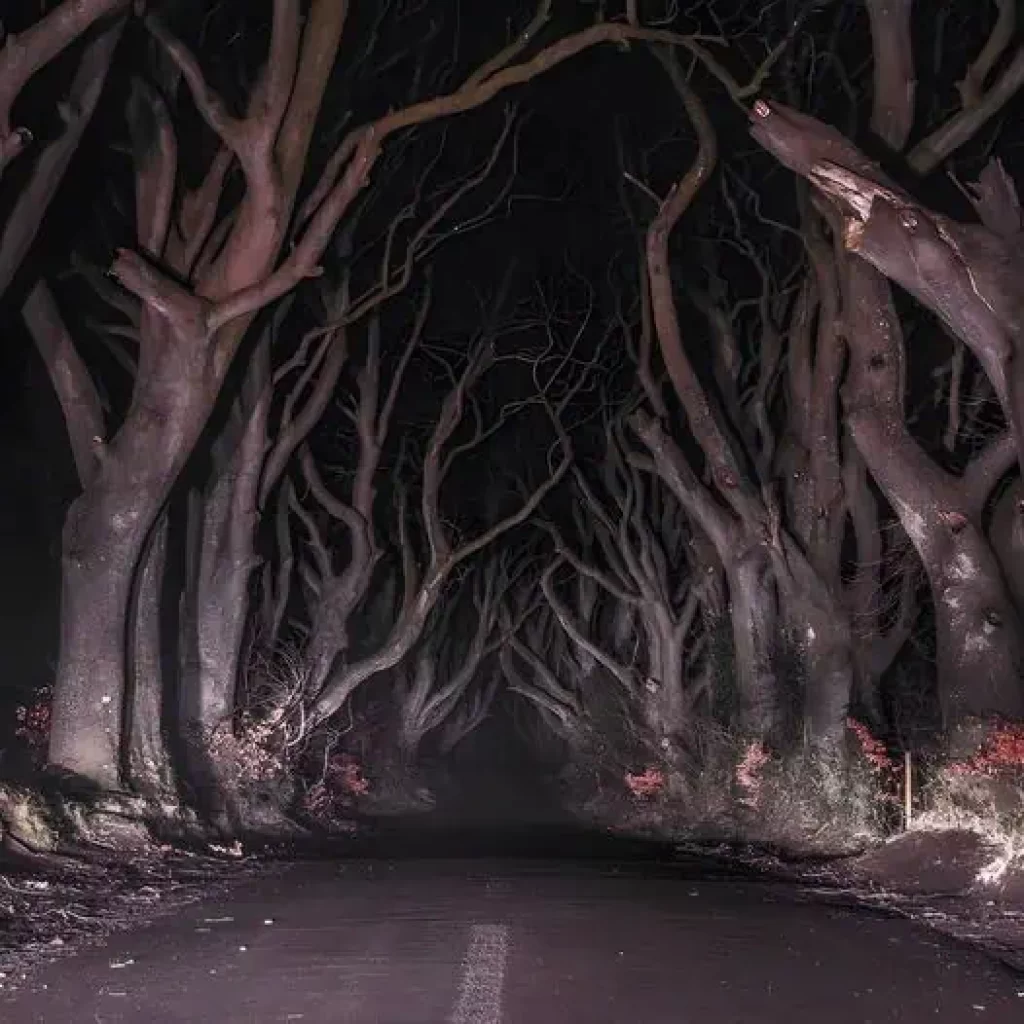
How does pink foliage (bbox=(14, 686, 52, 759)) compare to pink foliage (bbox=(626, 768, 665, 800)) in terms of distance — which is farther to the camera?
pink foliage (bbox=(626, 768, 665, 800))

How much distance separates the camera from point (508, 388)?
96.9ft

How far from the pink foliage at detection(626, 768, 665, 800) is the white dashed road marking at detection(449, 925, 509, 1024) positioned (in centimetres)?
1649

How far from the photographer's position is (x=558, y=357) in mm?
27438

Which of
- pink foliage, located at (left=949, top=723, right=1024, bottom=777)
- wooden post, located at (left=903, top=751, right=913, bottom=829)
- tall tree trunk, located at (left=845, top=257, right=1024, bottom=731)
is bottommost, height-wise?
wooden post, located at (left=903, top=751, right=913, bottom=829)

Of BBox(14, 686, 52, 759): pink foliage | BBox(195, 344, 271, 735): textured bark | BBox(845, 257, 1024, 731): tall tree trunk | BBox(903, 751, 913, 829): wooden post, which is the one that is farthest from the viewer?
BBox(195, 344, 271, 735): textured bark

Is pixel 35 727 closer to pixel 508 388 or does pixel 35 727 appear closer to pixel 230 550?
pixel 230 550

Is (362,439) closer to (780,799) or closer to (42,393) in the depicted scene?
(42,393)

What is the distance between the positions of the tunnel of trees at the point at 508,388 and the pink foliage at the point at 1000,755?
0.21 feet

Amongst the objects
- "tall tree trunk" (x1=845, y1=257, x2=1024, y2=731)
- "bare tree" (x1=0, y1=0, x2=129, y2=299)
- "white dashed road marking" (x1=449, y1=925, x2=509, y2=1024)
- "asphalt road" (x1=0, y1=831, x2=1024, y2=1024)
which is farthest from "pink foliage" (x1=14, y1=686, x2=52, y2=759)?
"tall tree trunk" (x1=845, y1=257, x2=1024, y2=731)

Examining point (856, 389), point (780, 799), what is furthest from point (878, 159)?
point (780, 799)

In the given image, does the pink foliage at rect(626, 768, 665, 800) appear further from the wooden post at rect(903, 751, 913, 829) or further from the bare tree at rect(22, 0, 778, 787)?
the bare tree at rect(22, 0, 778, 787)

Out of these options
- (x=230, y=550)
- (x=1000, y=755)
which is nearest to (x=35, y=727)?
(x=230, y=550)

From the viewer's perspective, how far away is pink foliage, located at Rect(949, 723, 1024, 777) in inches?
449

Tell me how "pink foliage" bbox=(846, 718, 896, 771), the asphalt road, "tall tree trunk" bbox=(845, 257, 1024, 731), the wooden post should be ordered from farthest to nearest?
"pink foliage" bbox=(846, 718, 896, 771) < the wooden post < "tall tree trunk" bbox=(845, 257, 1024, 731) < the asphalt road
